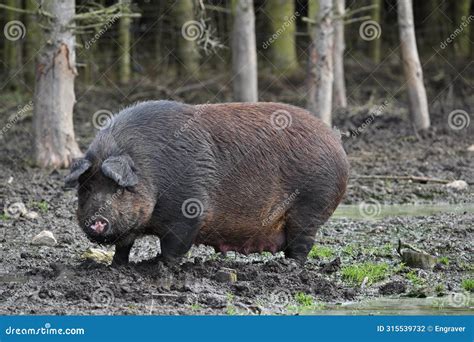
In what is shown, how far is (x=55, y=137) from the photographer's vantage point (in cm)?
1530

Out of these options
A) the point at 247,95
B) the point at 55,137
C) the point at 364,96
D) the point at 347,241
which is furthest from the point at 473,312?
the point at 364,96

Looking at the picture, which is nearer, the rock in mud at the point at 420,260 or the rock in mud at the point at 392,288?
the rock in mud at the point at 392,288

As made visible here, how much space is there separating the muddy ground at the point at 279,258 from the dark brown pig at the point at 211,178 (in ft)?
0.95

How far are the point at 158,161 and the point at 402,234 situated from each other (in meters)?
3.58

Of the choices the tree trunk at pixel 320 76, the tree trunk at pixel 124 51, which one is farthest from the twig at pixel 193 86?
the tree trunk at pixel 320 76

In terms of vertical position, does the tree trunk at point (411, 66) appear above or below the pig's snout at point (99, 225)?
above

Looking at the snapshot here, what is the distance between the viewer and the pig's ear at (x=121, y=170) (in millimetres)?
8508

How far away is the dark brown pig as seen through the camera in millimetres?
8703

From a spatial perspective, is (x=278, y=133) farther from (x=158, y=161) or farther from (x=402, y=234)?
(x=402, y=234)

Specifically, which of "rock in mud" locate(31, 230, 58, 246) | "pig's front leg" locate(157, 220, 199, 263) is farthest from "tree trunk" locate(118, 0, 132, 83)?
"pig's front leg" locate(157, 220, 199, 263)

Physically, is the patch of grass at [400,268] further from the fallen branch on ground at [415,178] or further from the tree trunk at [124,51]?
the tree trunk at [124,51]

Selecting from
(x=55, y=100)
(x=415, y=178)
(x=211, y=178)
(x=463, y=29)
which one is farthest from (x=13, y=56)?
(x=211, y=178)

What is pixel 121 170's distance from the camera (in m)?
8.61

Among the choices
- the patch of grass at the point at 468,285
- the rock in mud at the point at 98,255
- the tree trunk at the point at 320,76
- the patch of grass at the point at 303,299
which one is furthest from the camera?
the tree trunk at the point at 320,76
